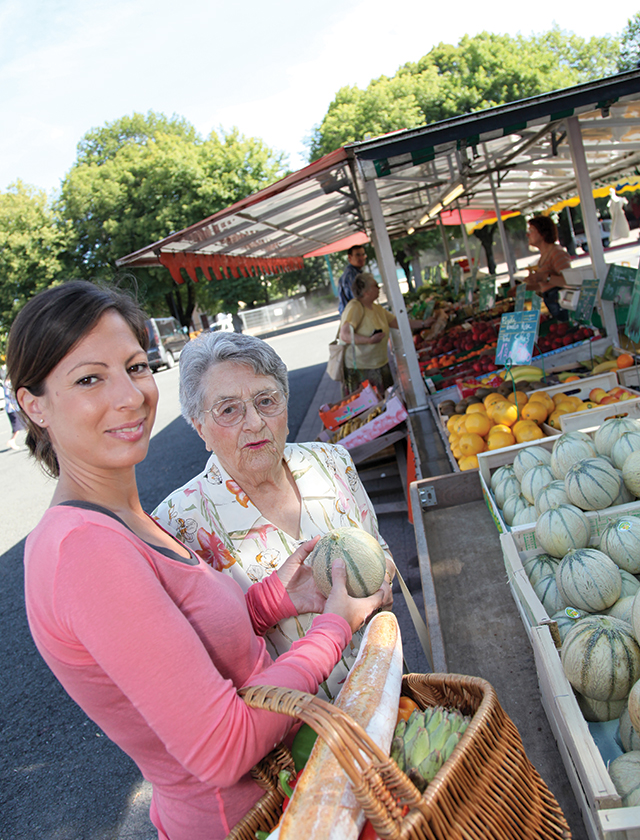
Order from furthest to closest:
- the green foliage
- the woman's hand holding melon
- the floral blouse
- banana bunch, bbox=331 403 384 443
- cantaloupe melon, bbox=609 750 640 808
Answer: the green foliage
banana bunch, bbox=331 403 384 443
the floral blouse
the woman's hand holding melon
cantaloupe melon, bbox=609 750 640 808

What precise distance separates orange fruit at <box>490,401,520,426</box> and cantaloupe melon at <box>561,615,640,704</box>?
2475mm

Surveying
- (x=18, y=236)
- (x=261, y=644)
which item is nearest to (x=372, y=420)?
(x=261, y=644)

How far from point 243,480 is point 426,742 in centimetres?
109

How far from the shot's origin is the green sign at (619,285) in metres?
5.34

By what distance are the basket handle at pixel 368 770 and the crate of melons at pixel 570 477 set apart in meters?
1.70

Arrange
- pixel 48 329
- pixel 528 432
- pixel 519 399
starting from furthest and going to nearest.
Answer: pixel 519 399
pixel 528 432
pixel 48 329

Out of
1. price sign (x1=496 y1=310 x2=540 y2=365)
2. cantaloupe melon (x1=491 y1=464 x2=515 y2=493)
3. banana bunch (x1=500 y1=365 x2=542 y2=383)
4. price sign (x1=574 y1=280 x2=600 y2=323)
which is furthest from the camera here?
price sign (x1=574 y1=280 x2=600 y2=323)

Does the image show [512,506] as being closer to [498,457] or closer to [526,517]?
[526,517]

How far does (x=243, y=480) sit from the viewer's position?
195cm

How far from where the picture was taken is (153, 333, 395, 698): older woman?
6.11ft

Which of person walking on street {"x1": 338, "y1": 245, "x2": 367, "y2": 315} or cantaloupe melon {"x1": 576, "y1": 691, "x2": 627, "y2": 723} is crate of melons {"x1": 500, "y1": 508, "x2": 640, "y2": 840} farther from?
person walking on street {"x1": 338, "y1": 245, "x2": 367, "y2": 315}

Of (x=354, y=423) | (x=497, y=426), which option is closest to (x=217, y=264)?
(x=354, y=423)

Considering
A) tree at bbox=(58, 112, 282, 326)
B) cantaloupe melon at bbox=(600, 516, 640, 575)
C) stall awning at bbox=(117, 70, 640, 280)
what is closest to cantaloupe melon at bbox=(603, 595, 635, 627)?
cantaloupe melon at bbox=(600, 516, 640, 575)

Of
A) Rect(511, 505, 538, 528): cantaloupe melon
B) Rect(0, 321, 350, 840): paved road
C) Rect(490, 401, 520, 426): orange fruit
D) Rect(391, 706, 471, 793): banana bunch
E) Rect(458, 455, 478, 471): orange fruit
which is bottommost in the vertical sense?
Rect(0, 321, 350, 840): paved road
